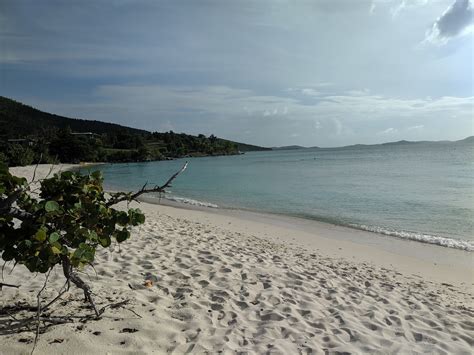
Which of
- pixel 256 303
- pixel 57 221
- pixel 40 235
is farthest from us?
pixel 256 303

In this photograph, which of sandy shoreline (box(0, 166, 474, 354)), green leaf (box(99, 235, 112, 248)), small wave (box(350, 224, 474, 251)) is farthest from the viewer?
small wave (box(350, 224, 474, 251))

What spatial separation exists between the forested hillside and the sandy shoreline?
127ft

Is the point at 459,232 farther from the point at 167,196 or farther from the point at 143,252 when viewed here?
the point at 167,196

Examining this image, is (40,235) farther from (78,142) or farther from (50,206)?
(78,142)

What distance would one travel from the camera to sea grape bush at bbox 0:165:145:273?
2.93 m

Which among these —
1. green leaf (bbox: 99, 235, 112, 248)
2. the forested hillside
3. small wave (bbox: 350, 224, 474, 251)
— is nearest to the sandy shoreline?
green leaf (bbox: 99, 235, 112, 248)

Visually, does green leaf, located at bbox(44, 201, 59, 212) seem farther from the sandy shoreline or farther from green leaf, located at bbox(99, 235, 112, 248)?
the sandy shoreline

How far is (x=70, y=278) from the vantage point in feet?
11.4

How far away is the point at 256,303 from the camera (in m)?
4.83

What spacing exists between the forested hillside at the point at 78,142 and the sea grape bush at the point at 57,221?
135 ft

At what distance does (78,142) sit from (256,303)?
89359 mm

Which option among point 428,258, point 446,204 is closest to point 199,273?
point 428,258

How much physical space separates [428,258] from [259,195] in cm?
1583

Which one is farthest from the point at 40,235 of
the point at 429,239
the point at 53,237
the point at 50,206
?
the point at 429,239
